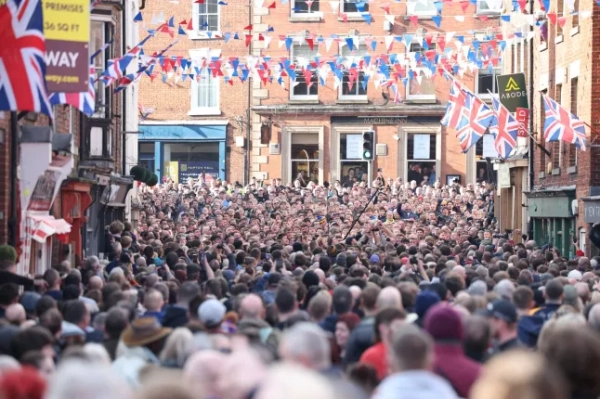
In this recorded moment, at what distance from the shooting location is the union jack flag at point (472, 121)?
3070cm

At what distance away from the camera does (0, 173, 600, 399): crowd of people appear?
6268mm

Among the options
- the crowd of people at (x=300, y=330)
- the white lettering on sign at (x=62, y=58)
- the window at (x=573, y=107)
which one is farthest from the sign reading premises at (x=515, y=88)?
the white lettering on sign at (x=62, y=58)

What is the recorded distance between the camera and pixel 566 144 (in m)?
33.2

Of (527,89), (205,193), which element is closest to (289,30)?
(205,193)

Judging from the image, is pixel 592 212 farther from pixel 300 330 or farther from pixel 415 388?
pixel 415 388

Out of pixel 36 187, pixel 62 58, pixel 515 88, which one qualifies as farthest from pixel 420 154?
pixel 62 58

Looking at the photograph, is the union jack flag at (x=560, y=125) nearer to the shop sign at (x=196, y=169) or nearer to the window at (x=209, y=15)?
the window at (x=209, y=15)

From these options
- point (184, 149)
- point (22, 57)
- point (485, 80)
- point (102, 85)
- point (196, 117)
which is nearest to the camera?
point (22, 57)

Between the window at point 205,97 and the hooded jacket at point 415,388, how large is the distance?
153ft

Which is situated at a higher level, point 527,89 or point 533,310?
point 527,89

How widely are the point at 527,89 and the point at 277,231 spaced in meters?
7.74

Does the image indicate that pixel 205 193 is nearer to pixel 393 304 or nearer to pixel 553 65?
pixel 553 65

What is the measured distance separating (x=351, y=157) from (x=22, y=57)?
122 feet

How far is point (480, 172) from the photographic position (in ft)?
171
